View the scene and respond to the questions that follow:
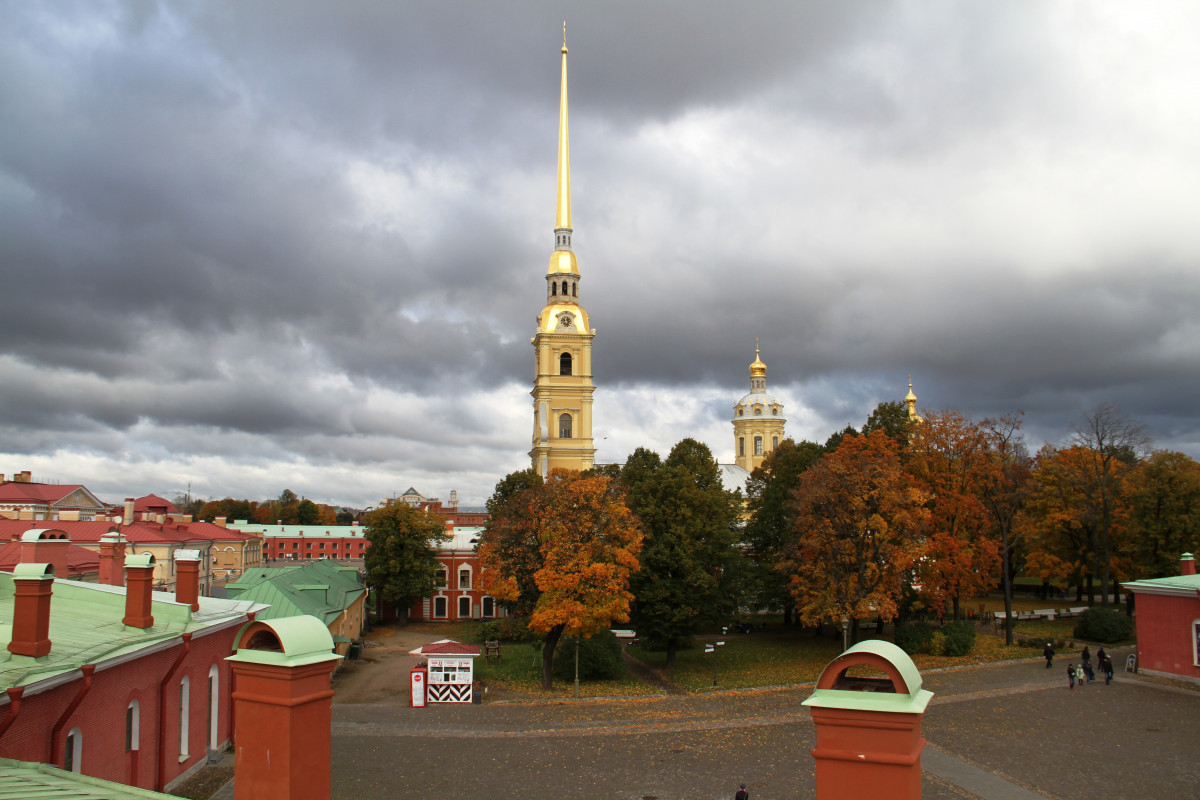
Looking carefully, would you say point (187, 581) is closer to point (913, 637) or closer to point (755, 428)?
point (913, 637)

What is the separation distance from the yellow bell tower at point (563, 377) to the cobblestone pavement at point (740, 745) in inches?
1615

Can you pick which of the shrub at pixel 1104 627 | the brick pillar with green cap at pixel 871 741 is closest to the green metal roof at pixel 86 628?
the brick pillar with green cap at pixel 871 741

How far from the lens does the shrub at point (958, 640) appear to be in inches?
1270

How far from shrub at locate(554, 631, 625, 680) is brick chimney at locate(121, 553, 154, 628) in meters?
19.7

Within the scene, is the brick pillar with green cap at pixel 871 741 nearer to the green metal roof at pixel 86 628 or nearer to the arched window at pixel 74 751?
the green metal roof at pixel 86 628

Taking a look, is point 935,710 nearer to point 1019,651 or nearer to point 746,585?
point 1019,651

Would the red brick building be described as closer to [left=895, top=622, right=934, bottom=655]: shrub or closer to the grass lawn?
the grass lawn

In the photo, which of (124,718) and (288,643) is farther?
(124,718)

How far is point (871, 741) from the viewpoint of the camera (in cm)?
491

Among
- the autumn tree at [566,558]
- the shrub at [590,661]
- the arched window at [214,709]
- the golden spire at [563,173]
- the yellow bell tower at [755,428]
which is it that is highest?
the golden spire at [563,173]

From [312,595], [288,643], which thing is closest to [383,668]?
[312,595]

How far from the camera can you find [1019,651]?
3275cm

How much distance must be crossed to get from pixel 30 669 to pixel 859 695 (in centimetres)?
1232

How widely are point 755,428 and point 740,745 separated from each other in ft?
240
